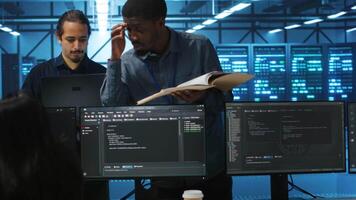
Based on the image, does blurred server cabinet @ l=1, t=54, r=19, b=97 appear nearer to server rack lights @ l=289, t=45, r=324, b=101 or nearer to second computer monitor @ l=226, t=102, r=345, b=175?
server rack lights @ l=289, t=45, r=324, b=101

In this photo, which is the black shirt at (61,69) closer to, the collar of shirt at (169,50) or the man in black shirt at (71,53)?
the man in black shirt at (71,53)

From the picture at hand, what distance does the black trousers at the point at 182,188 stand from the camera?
2.03m

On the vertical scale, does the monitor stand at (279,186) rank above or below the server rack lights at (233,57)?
below

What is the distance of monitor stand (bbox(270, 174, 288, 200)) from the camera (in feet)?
6.98

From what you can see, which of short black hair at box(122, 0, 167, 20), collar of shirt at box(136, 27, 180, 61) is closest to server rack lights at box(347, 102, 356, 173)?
collar of shirt at box(136, 27, 180, 61)

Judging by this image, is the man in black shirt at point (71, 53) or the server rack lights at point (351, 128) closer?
the server rack lights at point (351, 128)

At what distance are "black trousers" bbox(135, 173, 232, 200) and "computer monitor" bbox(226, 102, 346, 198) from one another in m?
0.08

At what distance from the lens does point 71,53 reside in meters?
2.67

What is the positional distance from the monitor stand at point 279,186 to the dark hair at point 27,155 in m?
1.37

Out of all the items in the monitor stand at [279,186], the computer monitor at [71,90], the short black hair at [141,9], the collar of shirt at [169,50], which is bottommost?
the monitor stand at [279,186]

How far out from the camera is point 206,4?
11.8m

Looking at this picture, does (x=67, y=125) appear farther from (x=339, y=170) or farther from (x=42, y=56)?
(x=42, y=56)

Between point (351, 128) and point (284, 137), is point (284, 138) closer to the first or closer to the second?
point (284, 137)

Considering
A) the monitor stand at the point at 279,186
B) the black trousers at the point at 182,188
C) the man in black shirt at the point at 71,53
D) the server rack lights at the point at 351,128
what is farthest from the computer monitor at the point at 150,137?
the man in black shirt at the point at 71,53
